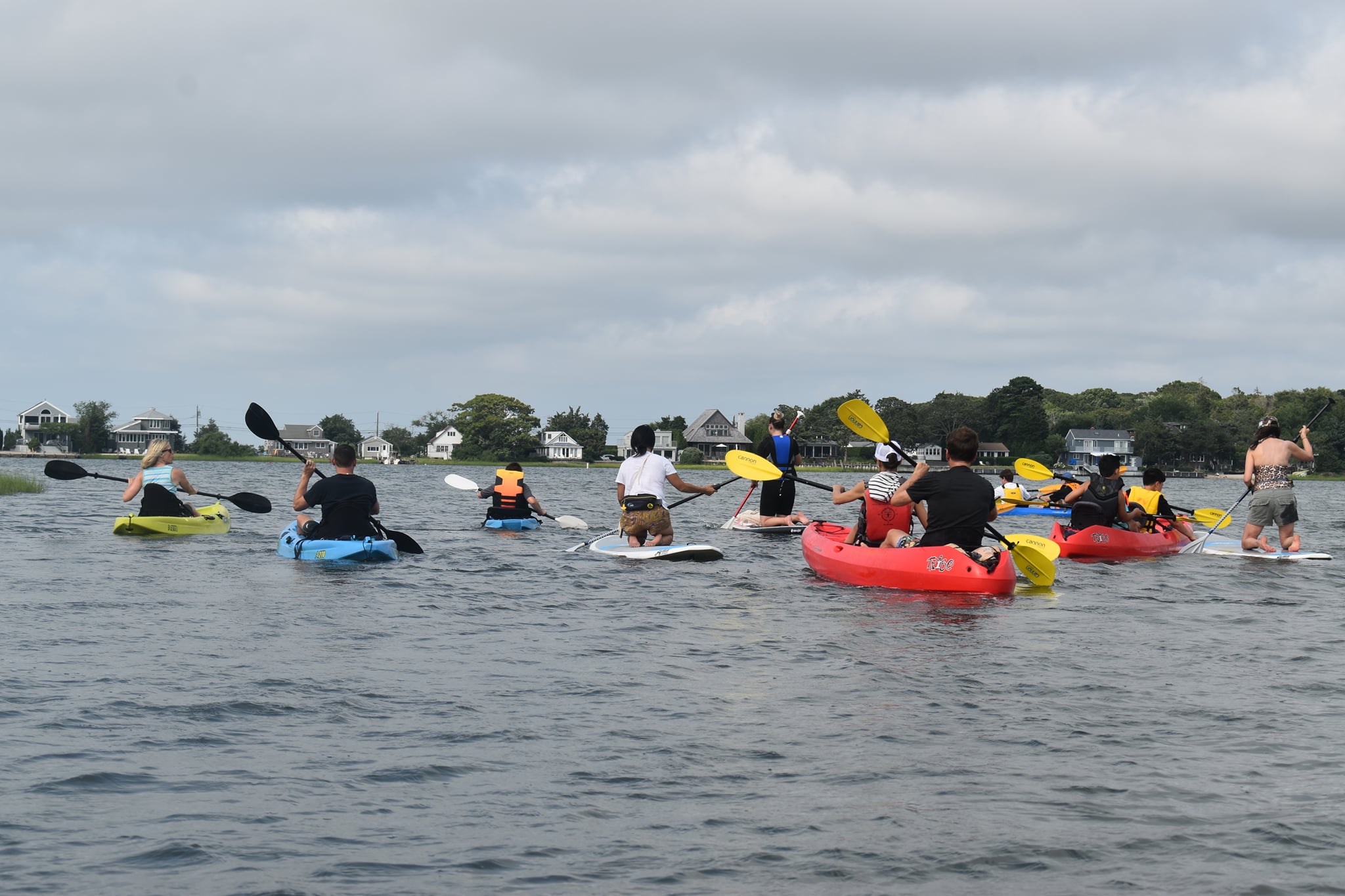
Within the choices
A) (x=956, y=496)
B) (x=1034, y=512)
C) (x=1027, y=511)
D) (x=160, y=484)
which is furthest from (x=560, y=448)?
(x=956, y=496)

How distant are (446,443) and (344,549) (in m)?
133

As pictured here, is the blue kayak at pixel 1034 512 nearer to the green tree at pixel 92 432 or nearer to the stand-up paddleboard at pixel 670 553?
the stand-up paddleboard at pixel 670 553

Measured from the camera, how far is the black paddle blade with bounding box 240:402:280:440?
18172 mm

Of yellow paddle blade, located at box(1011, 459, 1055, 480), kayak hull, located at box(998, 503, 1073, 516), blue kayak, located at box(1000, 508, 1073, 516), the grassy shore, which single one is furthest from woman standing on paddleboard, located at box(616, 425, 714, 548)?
the grassy shore

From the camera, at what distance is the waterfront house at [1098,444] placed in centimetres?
13500

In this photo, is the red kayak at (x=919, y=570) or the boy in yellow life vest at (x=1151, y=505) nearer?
the red kayak at (x=919, y=570)

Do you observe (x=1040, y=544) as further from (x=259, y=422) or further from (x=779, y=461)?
(x=259, y=422)

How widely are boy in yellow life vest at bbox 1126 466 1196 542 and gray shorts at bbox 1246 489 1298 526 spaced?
1655mm

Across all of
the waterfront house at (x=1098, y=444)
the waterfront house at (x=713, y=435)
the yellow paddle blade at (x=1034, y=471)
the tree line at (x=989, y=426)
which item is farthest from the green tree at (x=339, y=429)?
the yellow paddle blade at (x=1034, y=471)

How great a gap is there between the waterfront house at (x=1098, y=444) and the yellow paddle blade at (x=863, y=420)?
4919 inches

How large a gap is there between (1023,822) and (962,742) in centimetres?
135

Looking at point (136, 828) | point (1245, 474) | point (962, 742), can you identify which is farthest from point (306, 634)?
point (1245, 474)

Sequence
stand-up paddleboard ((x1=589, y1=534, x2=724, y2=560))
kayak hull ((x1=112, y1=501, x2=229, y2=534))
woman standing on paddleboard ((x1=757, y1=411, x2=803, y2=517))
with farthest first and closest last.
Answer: woman standing on paddleboard ((x1=757, y1=411, x2=803, y2=517)) → kayak hull ((x1=112, y1=501, x2=229, y2=534)) → stand-up paddleboard ((x1=589, y1=534, x2=724, y2=560))

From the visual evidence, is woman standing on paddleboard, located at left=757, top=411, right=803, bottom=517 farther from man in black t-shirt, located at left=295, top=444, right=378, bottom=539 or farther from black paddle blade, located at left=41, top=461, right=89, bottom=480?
black paddle blade, located at left=41, top=461, right=89, bottom=480
